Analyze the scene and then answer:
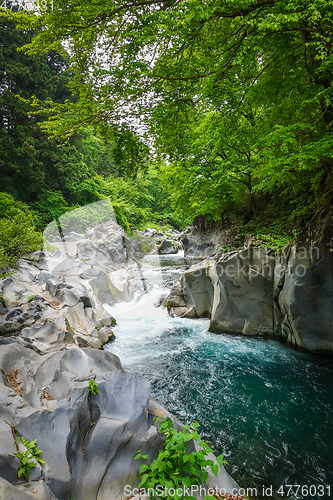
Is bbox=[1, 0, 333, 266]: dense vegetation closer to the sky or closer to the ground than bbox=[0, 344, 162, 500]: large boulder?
closer to the sky

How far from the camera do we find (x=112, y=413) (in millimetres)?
3314

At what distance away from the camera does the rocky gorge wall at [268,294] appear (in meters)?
6.69

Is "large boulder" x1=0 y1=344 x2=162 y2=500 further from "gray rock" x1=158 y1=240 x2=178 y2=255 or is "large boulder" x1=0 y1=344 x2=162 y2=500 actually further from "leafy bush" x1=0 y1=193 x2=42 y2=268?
"gray rock" x1=158 y1=240 x2=178 y2=255

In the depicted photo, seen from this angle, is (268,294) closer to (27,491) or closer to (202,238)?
(27,491)

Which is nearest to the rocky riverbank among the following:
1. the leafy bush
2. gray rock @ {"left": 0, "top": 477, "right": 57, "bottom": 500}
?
gray rock @ {"left": 0, "top": 477, "right": 57, "bottom": 500}

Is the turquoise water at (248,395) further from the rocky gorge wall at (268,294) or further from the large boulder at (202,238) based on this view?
the large boulder at (202,238)

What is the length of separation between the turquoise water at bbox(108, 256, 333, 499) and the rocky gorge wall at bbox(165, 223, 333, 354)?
21.3 inches

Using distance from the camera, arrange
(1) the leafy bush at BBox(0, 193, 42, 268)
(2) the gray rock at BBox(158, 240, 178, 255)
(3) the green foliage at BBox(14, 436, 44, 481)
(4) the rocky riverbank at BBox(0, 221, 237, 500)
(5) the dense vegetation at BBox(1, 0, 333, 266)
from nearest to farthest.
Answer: (3) the green foliage at BBox(14, 436, 44, 481) < (4) the rocky riverbank at BBox(0, 221, 237, 500) < (5) the dense vegetation at BBox(1, 0, 333, 266) < (1) the leafy bush at BBox(0, 193, 42, 268) < (2) the gray rock at BBox(158, 240, 178, 255)

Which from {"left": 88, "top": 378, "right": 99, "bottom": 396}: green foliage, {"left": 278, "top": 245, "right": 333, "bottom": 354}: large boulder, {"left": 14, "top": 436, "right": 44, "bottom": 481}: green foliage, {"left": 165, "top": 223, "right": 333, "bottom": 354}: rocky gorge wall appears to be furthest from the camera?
{"left": 165, "top": 223, "right": 333, "bottom": 354}: rocky gorge wall

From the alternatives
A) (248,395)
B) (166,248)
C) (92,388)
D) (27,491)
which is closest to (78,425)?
(92,388)

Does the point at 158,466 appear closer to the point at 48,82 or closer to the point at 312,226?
the point at 312,226

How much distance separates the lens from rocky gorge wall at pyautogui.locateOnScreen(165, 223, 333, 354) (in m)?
6.69

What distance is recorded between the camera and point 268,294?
8.31 meters

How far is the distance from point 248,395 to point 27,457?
16.2ft
